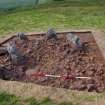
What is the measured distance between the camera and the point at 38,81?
5.91 m

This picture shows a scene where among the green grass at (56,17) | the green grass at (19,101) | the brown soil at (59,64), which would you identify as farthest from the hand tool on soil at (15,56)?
the green grass at (56,17)

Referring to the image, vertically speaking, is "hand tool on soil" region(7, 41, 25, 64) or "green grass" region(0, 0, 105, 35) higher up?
"green grass" region(0, 0, 105, 35)

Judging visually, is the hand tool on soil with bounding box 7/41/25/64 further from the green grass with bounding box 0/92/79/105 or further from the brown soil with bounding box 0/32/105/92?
the green grass with bounding box 0/92/79/105

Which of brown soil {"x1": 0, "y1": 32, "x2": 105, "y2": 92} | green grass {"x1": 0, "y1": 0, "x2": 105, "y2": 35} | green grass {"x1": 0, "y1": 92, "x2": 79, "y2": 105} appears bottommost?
green grass {"x1": 0, "y1": 92, "x2": 79, "y2": 105}

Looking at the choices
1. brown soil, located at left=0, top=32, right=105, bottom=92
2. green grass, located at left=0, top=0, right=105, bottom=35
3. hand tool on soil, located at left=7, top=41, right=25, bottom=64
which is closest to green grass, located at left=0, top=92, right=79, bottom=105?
brown soil, located at left=0, top=32, right=105, bottom=92

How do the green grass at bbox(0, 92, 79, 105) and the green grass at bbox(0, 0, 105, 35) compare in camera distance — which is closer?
the green grass at bbox(0, 92, 79, 105)

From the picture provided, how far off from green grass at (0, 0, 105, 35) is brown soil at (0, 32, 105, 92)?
1.92 meters

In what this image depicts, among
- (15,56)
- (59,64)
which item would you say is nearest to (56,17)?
(15,56)

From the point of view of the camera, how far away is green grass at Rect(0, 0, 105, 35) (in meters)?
9.89

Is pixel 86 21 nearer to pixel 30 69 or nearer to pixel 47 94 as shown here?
pixel 30 69

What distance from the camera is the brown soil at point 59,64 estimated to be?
5789 mm

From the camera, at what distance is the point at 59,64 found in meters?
6.56

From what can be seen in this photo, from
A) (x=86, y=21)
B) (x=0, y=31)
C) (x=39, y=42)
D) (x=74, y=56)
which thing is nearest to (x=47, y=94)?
(x=74, y=56)

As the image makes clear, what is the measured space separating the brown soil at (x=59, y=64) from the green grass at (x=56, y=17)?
1918 millimetres
